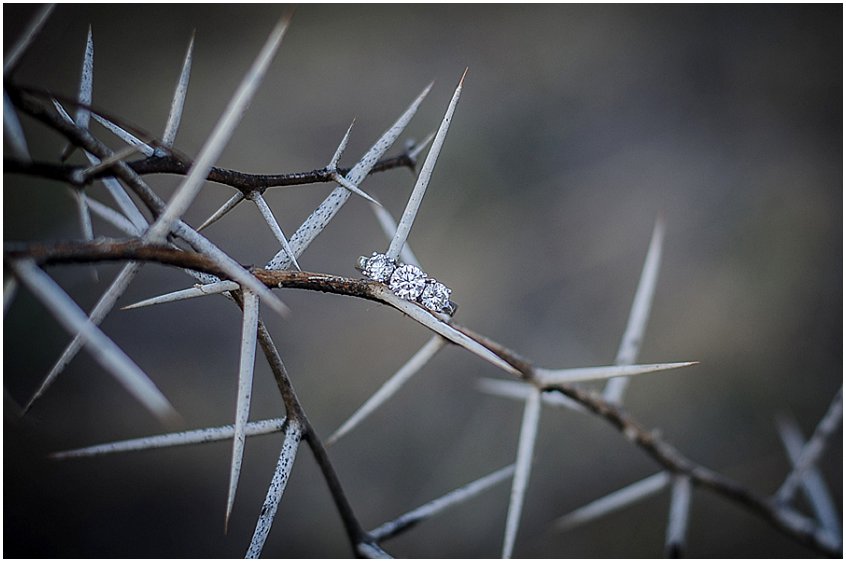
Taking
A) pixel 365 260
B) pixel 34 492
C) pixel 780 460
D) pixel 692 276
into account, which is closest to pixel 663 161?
pixel 692 276

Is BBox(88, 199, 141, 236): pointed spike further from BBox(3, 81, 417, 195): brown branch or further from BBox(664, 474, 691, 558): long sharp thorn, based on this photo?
BBox(664, 474, 691, 558): long sharp thorn

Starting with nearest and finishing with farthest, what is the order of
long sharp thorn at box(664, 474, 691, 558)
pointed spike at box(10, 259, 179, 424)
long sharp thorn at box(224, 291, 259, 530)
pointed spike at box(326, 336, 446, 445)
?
1. pointed spike at box(10, 259, 179, 424)
2. long sharp thorn at box(224, 291, 259, 530)
3. pointed spike at box(326, 336, 446, 445)
4. long sharp thorn at box(664, 474, 691, 558)

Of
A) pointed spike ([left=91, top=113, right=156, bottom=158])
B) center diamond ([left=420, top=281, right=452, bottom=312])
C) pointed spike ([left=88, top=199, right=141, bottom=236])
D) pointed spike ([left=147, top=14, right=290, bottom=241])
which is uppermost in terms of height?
pointed spike ([left=91, top=113, right=156, bottom=158])

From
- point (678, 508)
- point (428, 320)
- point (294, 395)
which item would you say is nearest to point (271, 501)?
point (294, 395)

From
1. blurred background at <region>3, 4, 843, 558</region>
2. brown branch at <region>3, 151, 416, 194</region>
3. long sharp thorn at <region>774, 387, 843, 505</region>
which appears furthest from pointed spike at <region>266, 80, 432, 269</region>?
blurred background at <region>3, 4, 843, 558</region>

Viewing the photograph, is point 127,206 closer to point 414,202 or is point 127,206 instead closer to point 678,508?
point 414,202

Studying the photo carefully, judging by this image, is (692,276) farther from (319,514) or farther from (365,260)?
(365,260)

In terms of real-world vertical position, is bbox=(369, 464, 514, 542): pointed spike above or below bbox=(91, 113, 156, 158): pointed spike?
below
